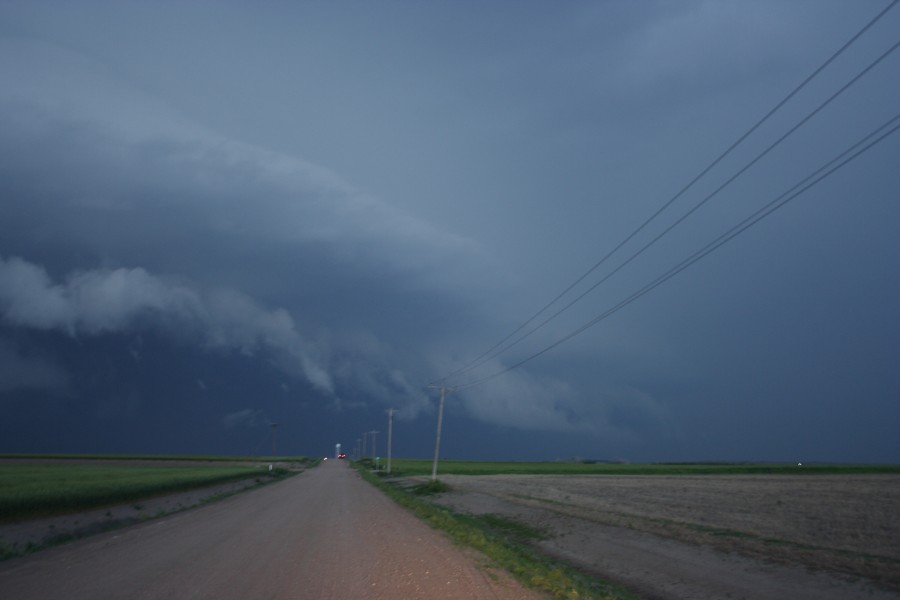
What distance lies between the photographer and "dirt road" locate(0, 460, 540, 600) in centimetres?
1209

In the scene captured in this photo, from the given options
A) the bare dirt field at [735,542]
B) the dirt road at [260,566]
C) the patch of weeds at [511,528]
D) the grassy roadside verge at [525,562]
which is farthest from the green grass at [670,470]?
the dirt road at [260,566]

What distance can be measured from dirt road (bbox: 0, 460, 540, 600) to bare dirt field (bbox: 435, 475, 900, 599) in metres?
4.53

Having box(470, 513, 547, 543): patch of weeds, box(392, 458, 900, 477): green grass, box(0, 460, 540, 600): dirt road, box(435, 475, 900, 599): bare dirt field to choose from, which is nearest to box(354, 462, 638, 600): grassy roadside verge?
box(470, 513, 547, 543): patch of weeds

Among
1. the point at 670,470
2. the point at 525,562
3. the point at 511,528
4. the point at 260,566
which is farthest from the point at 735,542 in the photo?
the point at 670,470

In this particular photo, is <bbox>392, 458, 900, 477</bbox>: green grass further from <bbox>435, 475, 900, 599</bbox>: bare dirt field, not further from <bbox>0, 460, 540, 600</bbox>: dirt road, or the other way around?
<bbox>0, 460, 540, 600</bbox>: dirt road

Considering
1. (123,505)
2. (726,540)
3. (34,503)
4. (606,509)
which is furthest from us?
(123,505)

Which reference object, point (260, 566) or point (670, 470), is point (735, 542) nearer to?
point (260, 566)

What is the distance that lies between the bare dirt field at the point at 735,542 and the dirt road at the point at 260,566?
4.53 meters

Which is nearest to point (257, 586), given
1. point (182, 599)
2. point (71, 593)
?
point (182, 599)

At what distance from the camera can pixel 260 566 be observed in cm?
1499

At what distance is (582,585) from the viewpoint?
14281 millimetres

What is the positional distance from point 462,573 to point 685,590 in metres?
4.95

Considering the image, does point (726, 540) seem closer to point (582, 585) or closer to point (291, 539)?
point (582, 585)

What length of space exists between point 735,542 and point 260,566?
1451 centimetres
